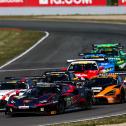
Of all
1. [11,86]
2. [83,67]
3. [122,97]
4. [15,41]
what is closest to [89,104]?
[122,97]

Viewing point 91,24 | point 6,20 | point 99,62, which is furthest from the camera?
point 6,20

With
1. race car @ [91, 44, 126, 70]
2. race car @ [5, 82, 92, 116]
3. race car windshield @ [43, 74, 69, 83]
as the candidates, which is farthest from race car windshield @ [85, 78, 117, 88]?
race car @ [91, 44, 126, 70]

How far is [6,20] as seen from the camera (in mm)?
73438

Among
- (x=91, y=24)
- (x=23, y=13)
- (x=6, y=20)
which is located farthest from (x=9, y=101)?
(x=23, y=13)

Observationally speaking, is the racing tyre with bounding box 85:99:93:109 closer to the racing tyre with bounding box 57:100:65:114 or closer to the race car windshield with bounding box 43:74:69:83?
the racing tyre with bounding box 57:100:65:114

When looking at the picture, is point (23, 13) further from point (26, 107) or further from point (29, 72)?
point (26, 107)

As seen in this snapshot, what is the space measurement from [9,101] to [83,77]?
12.9 m

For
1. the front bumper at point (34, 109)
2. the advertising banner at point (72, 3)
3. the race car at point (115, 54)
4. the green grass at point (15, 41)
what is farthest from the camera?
the advertising banner at point (72, 3)

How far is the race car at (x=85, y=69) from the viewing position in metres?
35.1

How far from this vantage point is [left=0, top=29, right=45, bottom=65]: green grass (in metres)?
50.5

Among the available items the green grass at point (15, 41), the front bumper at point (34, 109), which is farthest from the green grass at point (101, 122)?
the green grass at point (15, 41)

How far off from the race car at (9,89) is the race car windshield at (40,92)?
1.63 meters

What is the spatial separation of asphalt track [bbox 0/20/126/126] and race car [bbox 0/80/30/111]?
5.46 feet

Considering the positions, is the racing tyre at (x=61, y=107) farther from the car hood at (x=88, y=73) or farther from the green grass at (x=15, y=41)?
the green grass at (x=15, y=41)
